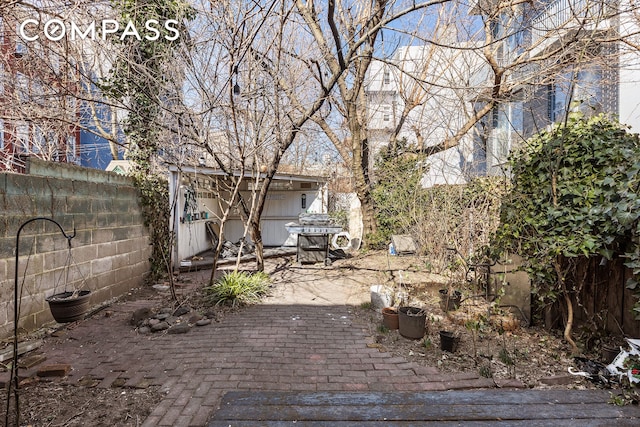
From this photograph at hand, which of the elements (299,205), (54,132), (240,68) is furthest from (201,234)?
(240,68)

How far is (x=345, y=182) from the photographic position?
17188mm

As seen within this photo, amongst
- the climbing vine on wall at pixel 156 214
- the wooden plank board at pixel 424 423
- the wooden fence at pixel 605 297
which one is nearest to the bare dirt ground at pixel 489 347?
the wooden fence at pixel 605 297

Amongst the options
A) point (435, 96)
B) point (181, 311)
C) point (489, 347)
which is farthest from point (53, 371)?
point (435, 96)

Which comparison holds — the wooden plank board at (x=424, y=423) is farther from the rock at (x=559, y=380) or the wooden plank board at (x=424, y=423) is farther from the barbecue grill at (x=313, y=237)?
the barbecue grill at (x=313, y=237)

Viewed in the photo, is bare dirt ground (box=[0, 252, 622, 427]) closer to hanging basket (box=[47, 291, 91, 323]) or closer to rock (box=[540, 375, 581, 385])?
rock (box=[540, 375, 581, 385])

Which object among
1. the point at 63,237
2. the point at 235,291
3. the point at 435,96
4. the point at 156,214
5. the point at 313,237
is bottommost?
the point at 235,291

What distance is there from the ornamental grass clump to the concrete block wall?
1.65 metres

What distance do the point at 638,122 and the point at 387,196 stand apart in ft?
18.5

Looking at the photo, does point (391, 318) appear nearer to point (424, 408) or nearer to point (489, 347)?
point (489, 347)

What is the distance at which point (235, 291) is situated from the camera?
5191 mm

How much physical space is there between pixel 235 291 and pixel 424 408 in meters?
3.47

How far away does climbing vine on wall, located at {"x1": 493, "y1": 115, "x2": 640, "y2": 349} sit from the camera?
2881 millimetres

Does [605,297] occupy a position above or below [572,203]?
below

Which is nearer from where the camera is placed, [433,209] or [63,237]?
[63,237]
